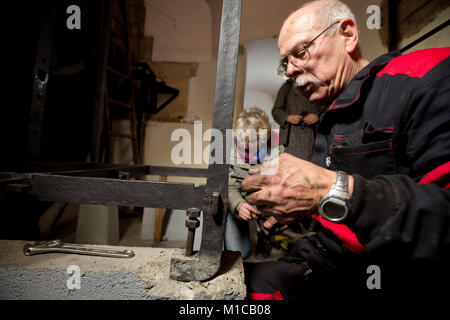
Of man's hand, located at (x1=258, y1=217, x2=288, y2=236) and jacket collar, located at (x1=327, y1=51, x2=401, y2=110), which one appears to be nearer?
jacket collar, located at (x1=327, y1=51, x2=401, y2=110)

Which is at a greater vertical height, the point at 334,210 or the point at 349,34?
the point at 349,34

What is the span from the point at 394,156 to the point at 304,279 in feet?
2.44

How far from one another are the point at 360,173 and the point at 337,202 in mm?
406

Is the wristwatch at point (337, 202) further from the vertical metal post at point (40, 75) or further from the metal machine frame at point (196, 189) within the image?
the vertical metal post at point (40, 75)

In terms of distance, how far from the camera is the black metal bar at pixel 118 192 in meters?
0.63

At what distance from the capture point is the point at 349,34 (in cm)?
93

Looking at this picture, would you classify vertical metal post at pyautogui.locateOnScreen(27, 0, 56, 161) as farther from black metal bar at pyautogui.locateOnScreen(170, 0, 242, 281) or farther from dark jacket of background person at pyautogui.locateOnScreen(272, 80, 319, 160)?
dark jacket of background person at pyautogui.locateOnScreen(272, 80, 319, 160)

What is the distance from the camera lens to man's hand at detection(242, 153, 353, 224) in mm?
524

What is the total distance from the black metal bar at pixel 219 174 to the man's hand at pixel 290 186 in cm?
10

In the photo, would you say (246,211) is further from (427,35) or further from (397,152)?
(427,35)

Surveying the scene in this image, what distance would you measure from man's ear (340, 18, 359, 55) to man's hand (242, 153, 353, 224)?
→ 0.74 m

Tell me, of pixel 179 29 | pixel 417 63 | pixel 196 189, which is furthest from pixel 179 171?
pixel 179 29

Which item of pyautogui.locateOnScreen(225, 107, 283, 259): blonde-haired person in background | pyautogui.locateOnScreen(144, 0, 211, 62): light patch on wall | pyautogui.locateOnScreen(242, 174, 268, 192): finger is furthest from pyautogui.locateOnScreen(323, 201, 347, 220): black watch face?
pyautogui.locateOnScreen(144, 0, 211, 62): light patch on wall

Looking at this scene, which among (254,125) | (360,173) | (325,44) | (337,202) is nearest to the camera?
(337,202)
